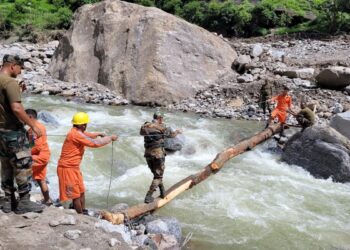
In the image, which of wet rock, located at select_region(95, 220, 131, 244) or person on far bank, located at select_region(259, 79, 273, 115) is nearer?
wet rock, located at select_region(95, 220, 131, 244)

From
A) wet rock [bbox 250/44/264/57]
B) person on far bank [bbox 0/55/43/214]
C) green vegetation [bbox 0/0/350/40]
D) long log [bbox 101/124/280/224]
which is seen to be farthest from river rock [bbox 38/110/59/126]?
green vegetation [bbox 0/0/350/40]

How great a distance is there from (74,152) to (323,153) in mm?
6539

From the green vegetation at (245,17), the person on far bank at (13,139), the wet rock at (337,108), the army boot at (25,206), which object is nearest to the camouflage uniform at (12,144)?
the person on far bank at (13,139)

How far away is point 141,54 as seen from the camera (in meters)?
17.2

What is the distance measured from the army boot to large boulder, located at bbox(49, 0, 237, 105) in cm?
1107

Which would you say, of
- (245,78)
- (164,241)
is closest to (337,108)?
(245,78)

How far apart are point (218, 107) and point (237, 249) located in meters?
9.66

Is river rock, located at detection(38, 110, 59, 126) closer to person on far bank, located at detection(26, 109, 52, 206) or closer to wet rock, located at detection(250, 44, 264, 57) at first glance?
person on far bank, located at detection(26, 109, 52, 206)

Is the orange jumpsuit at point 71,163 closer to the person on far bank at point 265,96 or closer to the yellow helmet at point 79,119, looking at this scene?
the yellow helmet at point 79,119

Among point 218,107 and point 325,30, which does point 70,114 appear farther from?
point 325,30

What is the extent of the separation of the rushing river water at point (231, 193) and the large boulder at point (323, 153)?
0.74ft

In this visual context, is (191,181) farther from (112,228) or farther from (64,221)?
(64,221)

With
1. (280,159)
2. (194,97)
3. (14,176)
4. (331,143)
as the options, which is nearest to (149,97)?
(194,97)

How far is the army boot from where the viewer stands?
5371mm
